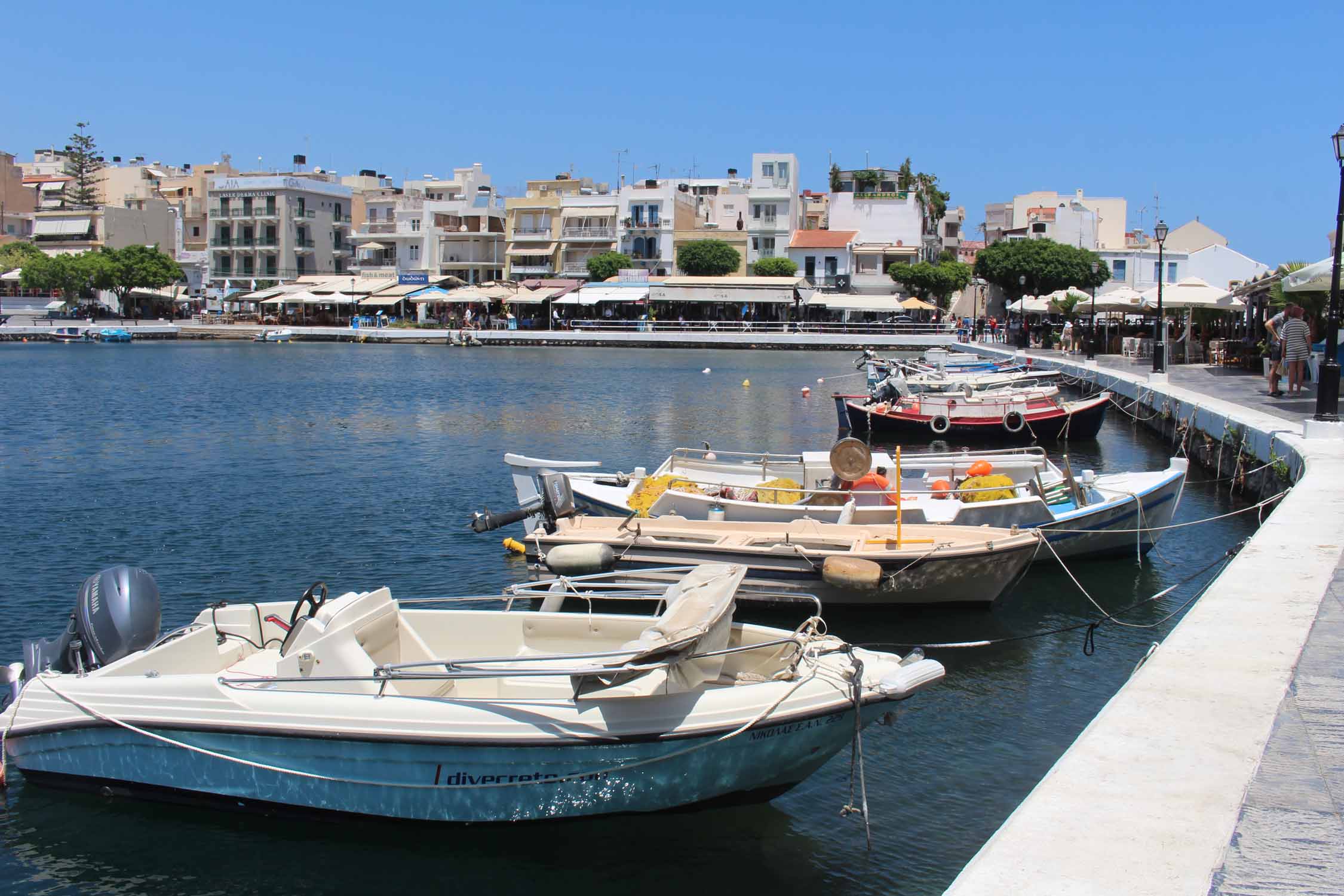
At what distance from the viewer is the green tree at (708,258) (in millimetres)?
82812

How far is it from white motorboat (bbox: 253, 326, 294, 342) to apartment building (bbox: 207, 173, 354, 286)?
1442cm

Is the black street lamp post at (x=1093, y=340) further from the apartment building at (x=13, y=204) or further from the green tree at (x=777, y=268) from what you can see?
the apartment building at (x=13, y=204)

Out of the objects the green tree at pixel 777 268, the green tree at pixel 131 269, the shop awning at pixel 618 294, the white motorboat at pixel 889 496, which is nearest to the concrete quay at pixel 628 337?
the shop awning at pixel 618 294

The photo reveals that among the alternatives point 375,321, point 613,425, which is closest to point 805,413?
point 613,425

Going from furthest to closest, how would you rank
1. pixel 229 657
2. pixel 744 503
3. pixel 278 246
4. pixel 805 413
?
pixel 278 246 → pixel 805 413 → pixel 744 503 → pixel 229 657

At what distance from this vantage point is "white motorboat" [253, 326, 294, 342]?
8038cm

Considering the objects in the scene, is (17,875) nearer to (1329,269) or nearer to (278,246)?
(1329,269)

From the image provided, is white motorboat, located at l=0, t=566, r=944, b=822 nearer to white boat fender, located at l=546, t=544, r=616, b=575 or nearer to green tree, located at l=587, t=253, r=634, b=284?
white boat fender, located at l=546, t=544, r=616, b=575

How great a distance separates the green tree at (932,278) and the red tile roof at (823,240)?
410cm

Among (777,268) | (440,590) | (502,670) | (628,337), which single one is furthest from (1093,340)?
(502,670)

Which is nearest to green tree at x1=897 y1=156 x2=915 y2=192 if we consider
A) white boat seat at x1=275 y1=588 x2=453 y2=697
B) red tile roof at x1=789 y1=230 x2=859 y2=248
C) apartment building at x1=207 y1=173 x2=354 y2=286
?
red tile roof at x1=789 y1=230 x2=859 y2=248

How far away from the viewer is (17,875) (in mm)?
7254

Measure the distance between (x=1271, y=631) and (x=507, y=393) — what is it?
119 feet

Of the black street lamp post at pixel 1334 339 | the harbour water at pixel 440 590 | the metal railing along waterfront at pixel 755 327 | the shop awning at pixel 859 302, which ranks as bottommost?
the harbour water at pixel 440 590
